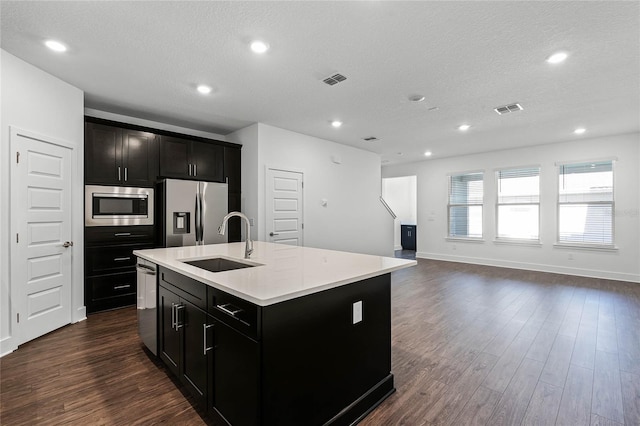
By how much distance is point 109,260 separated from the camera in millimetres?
3879

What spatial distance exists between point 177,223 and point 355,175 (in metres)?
3.93

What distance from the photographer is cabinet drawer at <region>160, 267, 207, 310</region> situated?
1775mm

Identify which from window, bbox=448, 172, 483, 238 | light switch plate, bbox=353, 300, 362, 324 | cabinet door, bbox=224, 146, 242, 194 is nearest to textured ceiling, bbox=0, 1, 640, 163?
cabinet door, bbox=224, 146, 242, 194

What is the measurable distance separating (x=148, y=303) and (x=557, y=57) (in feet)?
14.2

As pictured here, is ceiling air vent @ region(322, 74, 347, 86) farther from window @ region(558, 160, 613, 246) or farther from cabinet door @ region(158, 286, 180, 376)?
window @ region(558, 160, 613, 246)

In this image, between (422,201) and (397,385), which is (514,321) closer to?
(397,385)

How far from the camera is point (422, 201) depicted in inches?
330

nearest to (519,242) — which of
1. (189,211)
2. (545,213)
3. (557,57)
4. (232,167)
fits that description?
(545,213)

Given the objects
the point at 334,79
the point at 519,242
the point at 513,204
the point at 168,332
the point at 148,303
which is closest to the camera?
the point at 168,332

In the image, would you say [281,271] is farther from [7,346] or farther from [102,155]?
[102,155]

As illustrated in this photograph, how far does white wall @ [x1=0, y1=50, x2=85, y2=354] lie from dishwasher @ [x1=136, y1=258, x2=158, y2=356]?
121 centimetres

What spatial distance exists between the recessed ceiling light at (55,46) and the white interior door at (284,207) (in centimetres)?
286

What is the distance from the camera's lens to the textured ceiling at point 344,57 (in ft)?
7.13

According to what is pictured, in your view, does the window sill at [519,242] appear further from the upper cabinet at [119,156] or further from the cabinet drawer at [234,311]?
the upper cabinet at [119,156]
